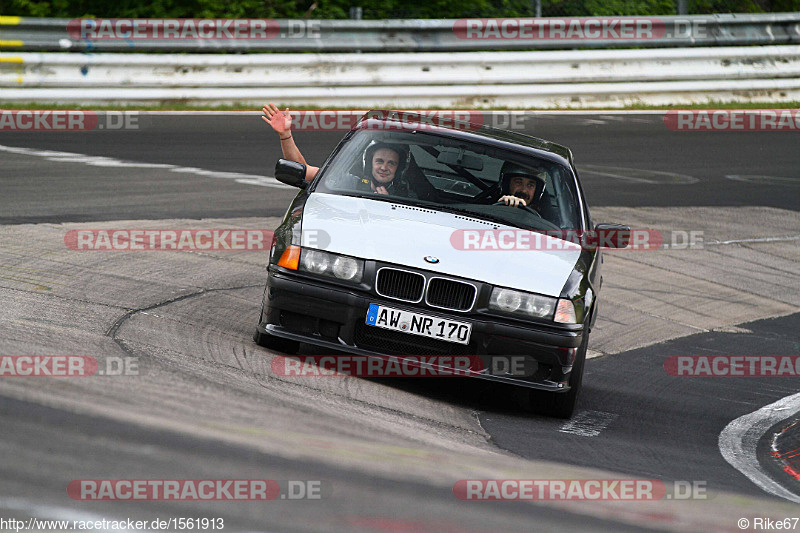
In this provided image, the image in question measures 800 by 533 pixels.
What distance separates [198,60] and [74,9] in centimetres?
519

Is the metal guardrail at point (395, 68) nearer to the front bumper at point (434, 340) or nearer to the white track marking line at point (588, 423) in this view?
the front bumper at point (434, 340)

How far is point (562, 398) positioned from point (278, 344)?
1704 mm

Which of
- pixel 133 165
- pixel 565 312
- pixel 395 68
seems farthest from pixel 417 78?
pixel 565 312

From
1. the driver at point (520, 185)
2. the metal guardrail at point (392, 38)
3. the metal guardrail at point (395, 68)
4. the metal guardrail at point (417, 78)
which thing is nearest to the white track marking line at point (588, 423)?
the driver at point (520, 185)

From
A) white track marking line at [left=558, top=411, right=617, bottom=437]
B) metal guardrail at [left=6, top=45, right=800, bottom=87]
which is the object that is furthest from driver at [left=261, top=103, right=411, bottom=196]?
metal guardrail at [left=6, top=45, right=800, bottom=87]

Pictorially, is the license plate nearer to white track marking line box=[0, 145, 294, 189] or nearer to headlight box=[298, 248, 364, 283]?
headlight box=[298, 248, 364, 283]

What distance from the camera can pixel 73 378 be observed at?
4621mm

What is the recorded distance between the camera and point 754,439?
6.34 meters

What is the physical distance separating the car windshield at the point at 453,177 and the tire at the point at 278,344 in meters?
1.06

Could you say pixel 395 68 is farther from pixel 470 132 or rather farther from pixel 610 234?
pixel 610 234

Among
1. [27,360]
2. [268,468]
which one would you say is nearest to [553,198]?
[27,360]

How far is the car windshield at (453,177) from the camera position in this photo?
22.7 ft

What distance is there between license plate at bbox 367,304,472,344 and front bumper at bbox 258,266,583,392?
0.03m

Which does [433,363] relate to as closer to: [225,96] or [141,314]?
[141,314]
